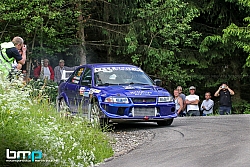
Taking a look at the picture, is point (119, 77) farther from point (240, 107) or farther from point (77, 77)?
point (240, 107)

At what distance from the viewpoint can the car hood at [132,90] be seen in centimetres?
1428

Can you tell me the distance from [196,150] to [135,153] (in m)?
1.11

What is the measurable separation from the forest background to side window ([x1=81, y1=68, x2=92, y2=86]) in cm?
922

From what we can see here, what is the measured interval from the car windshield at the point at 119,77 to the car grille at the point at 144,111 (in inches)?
47.0

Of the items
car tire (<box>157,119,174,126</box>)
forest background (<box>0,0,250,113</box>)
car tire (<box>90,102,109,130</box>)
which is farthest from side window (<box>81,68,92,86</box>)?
forest background (<box>0,0,250,113</box>)

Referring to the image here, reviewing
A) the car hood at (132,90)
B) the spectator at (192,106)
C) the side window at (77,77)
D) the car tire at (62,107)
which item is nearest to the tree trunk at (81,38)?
the spectator at (192,106)

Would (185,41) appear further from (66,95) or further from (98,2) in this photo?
(66,95)

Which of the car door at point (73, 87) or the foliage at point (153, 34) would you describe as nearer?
the car door at point (73, 87)

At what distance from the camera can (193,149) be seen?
429 inches

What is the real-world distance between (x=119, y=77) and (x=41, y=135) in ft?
23.0

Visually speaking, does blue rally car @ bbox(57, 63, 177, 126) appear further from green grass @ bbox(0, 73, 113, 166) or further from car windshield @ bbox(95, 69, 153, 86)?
green grass @ bbox(0, 73, 113, 166)

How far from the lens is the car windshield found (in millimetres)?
15242

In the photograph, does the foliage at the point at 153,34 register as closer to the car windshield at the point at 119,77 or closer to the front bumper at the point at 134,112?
the car windshield at the point at 119,77

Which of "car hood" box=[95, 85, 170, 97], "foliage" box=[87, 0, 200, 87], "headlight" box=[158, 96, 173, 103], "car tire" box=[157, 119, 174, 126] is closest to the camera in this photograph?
"car hood" box=[95, 85, 170, 97]
